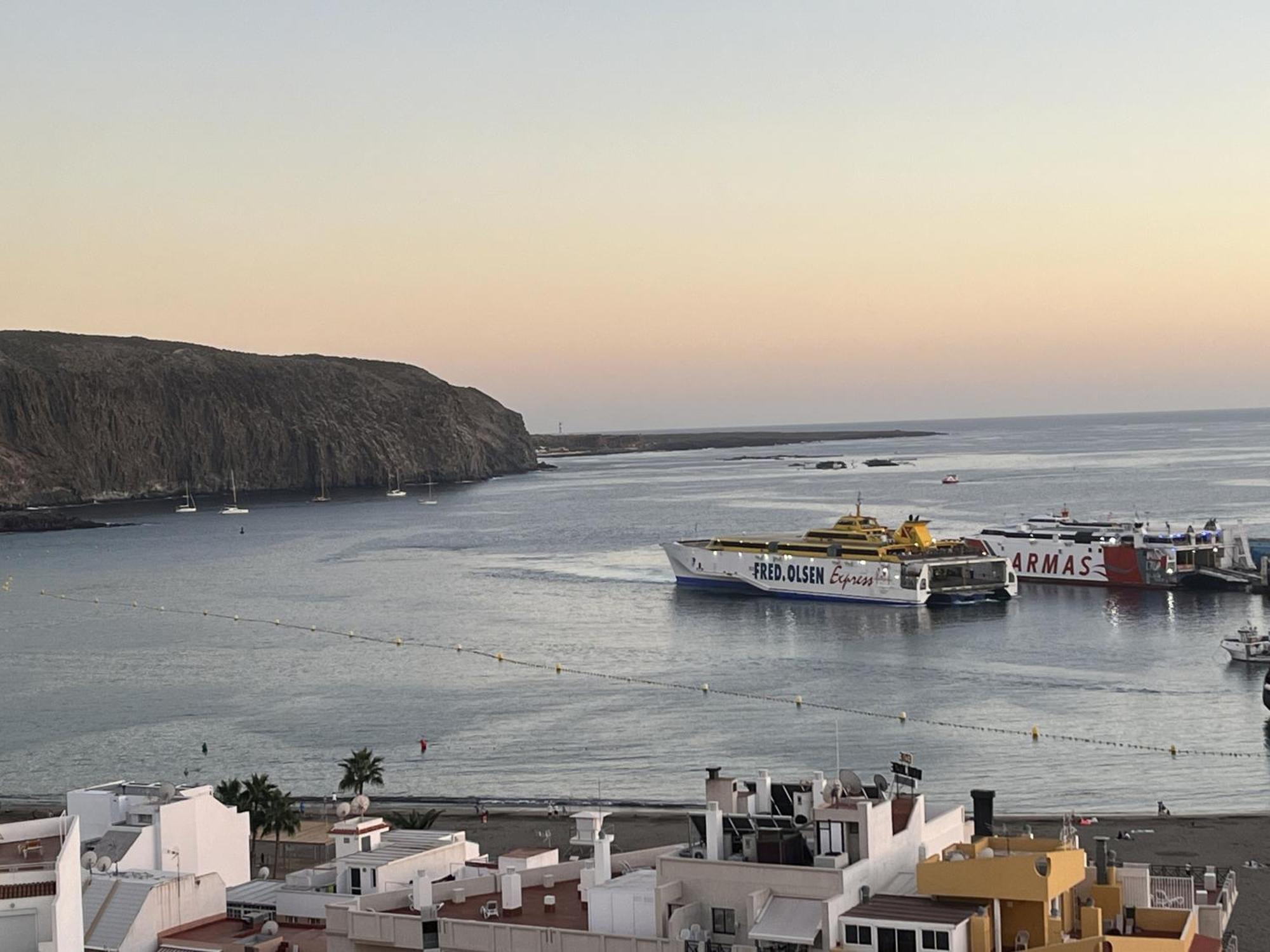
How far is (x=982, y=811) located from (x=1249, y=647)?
38708mm

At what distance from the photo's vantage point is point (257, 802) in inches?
1188

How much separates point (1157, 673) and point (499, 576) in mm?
47955

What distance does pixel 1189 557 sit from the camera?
80.9 m

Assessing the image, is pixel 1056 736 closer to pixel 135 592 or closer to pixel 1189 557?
pixel 1189 557

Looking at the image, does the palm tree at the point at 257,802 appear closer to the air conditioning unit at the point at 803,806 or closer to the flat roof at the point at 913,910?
the air conditioning unit at the point at 803,806

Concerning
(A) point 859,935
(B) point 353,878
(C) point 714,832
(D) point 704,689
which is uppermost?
(C) point 714,832

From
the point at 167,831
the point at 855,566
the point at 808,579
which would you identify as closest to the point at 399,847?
the point at 167,831

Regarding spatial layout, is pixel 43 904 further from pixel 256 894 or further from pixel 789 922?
pixel 256 894

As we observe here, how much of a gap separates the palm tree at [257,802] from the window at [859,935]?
688 inches

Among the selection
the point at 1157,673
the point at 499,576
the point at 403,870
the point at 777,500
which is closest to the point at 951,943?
the point at 403,870

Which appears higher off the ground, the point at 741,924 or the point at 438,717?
the point at 741,924

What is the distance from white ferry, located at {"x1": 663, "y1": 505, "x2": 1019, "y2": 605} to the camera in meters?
77.8

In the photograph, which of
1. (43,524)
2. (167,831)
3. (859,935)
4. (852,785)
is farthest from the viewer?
(43,524)

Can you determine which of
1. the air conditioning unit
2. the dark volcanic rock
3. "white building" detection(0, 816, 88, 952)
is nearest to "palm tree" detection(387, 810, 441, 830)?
the air conditioning unit
